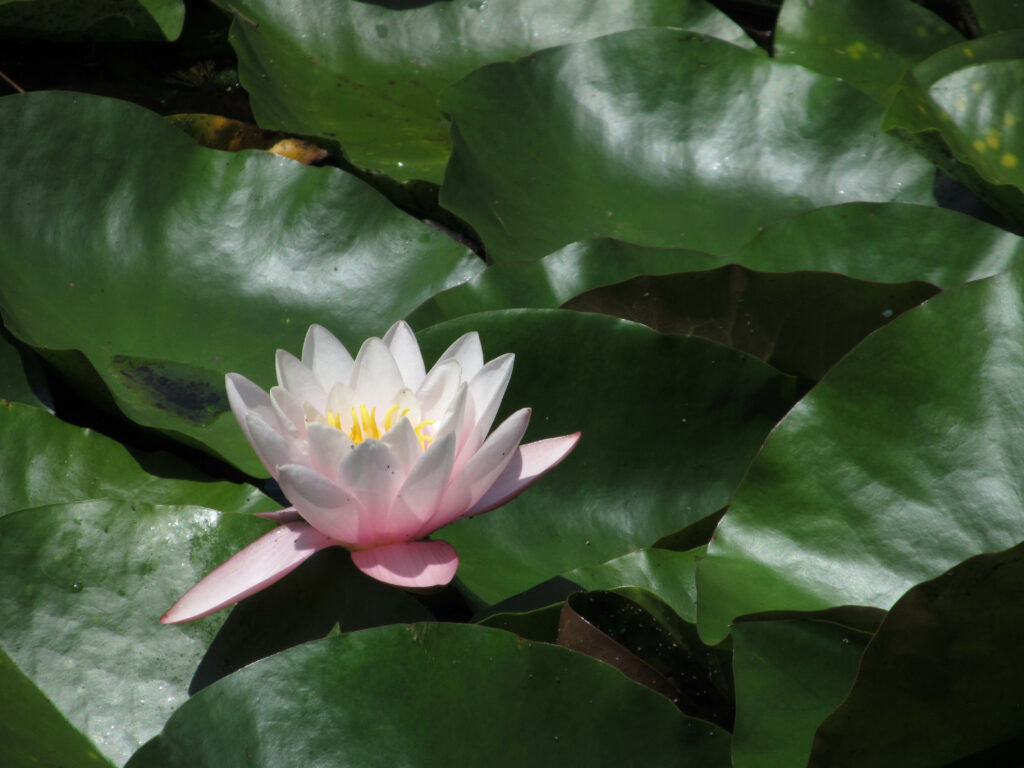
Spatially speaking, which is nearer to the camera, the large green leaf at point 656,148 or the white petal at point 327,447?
the white petal at point 327,447

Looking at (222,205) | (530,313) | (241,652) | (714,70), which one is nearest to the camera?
(241,652)

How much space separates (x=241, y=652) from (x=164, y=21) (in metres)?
1.48

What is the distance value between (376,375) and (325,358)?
0.24ft

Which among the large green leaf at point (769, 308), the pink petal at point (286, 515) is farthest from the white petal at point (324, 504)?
the large green leaf at point (769, 308)

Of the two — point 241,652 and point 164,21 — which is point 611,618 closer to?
point 241,652

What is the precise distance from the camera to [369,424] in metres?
1.08

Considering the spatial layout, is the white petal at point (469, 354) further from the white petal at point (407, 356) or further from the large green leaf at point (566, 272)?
the large green leaf at point (566, 272)

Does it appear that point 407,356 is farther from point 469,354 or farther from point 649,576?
point 649,576

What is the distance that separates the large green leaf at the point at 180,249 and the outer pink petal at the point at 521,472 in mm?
471

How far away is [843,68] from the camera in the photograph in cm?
206

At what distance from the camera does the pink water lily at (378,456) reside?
0.95 meters

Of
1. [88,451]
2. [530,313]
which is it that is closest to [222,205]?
[88,451]

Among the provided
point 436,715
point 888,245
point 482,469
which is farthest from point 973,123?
point 436,715

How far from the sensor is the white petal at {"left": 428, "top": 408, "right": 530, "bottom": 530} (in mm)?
989
